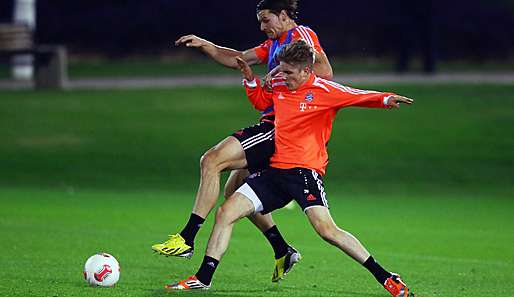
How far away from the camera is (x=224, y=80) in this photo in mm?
30469

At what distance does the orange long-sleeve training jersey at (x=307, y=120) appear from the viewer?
384 inches

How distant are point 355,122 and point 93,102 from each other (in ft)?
20.3

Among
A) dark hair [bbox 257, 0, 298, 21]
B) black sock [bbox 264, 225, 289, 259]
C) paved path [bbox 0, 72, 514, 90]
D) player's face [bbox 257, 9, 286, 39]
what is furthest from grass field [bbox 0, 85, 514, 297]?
dark hair [bbox 257, 0, 298, 21]

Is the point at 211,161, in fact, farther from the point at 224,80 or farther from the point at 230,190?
the point at 224,80

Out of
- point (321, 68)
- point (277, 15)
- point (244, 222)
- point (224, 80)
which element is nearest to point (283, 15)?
point (277, 15)

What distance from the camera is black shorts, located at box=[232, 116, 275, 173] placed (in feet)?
33.8

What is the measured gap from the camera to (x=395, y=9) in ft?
103

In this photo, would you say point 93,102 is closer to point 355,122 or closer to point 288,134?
point 355,122

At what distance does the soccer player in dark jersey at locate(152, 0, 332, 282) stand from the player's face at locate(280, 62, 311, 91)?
524 mm

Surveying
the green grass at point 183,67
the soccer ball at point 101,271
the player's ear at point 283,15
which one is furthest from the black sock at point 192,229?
the green grass at point 183,67

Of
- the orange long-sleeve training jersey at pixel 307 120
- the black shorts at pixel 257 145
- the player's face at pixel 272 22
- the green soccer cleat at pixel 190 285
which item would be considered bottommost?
the green soccer cleat at pixel 190 285

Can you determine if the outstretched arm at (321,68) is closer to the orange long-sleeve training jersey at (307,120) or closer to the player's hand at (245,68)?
the orange long-sleeve training jersey at (307,120)

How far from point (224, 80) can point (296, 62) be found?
20.8m

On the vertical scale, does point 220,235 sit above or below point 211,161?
below
